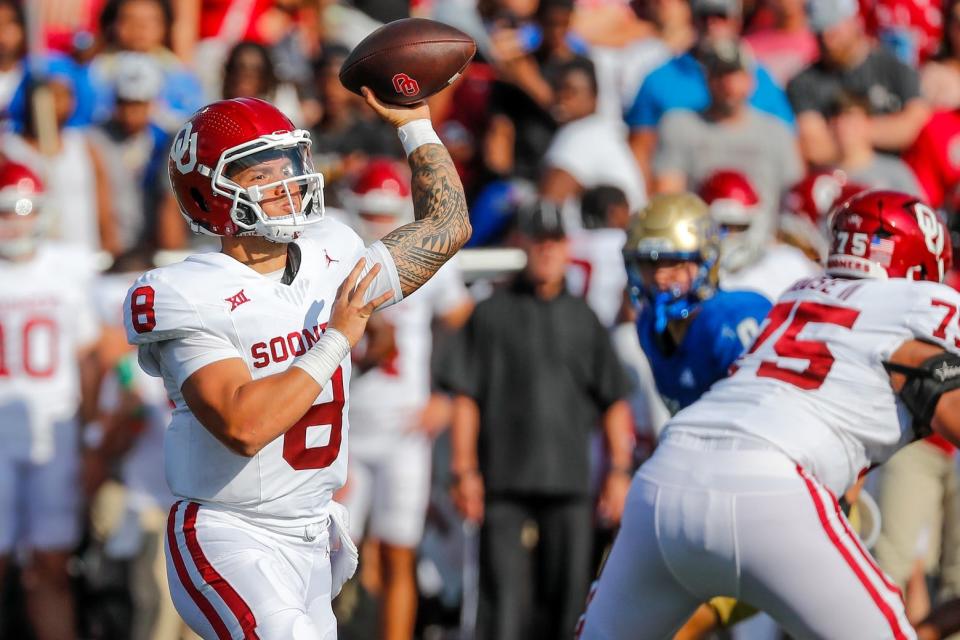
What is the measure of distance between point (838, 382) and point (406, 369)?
10.0 ft

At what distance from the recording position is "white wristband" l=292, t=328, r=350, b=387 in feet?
12.0

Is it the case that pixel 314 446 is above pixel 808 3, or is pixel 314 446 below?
below

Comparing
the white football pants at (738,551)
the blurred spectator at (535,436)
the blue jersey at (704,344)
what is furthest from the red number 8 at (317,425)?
the blurred spectator at (535,436)

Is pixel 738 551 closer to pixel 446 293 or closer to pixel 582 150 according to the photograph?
pixel 446 293

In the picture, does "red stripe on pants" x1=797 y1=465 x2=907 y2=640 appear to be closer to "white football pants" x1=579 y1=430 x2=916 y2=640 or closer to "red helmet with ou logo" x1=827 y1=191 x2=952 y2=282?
"white football pants" x1=579 y1=430 x2=916 y2=640

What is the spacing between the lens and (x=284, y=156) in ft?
13.0

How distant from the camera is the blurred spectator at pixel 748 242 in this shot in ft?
22.1

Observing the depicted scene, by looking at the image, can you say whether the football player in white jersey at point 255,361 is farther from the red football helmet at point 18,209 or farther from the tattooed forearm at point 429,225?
the red football helmet at point 18,209

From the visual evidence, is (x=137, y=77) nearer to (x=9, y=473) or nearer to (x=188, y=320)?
(x=9, y=473)

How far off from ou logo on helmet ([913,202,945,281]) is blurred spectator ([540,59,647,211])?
9.91 feet

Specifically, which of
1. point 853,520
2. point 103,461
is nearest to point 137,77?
point 103,461

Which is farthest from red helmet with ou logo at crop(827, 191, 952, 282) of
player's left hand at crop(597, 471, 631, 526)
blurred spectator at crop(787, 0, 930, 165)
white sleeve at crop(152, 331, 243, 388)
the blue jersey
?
blurred spectator at crop(787, 0, 930, 165)

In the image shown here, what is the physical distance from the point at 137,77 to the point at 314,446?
4.40 metres

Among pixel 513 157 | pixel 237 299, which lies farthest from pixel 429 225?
pixel 513 157
